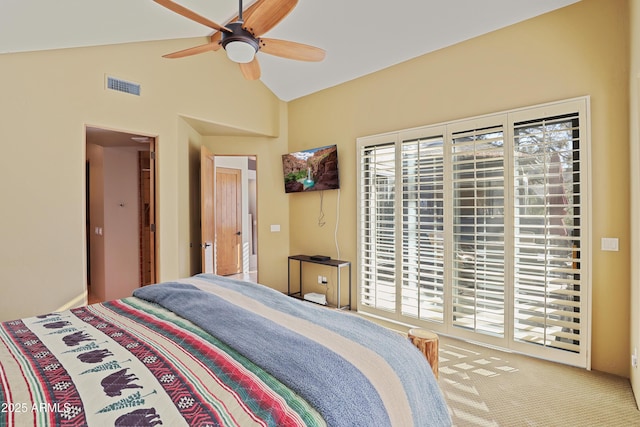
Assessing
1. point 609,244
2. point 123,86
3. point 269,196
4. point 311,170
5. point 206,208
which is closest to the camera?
point 609,244

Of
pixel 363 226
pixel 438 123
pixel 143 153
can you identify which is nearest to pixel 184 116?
pixel 143 153

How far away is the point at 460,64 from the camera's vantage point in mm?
3170

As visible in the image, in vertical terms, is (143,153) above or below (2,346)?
→ above

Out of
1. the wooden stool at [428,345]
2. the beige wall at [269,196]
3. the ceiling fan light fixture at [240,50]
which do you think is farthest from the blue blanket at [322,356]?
the beige wall at [269,196]

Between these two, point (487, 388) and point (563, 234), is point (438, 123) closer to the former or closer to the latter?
point (563, 234)

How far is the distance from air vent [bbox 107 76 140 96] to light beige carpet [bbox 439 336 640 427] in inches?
154

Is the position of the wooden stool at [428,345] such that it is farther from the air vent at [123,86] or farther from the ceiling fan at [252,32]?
the air vent at [123,86]

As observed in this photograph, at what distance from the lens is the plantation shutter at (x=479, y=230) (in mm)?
2904

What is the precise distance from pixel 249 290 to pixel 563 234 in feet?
8.12

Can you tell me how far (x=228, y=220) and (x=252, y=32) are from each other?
15.3ft

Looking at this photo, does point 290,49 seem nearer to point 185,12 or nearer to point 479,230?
point 185,12

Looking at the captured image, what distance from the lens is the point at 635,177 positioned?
216 centimetres

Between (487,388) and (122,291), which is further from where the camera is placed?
(122,291)

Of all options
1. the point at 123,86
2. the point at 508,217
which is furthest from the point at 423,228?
the point at 123,86
